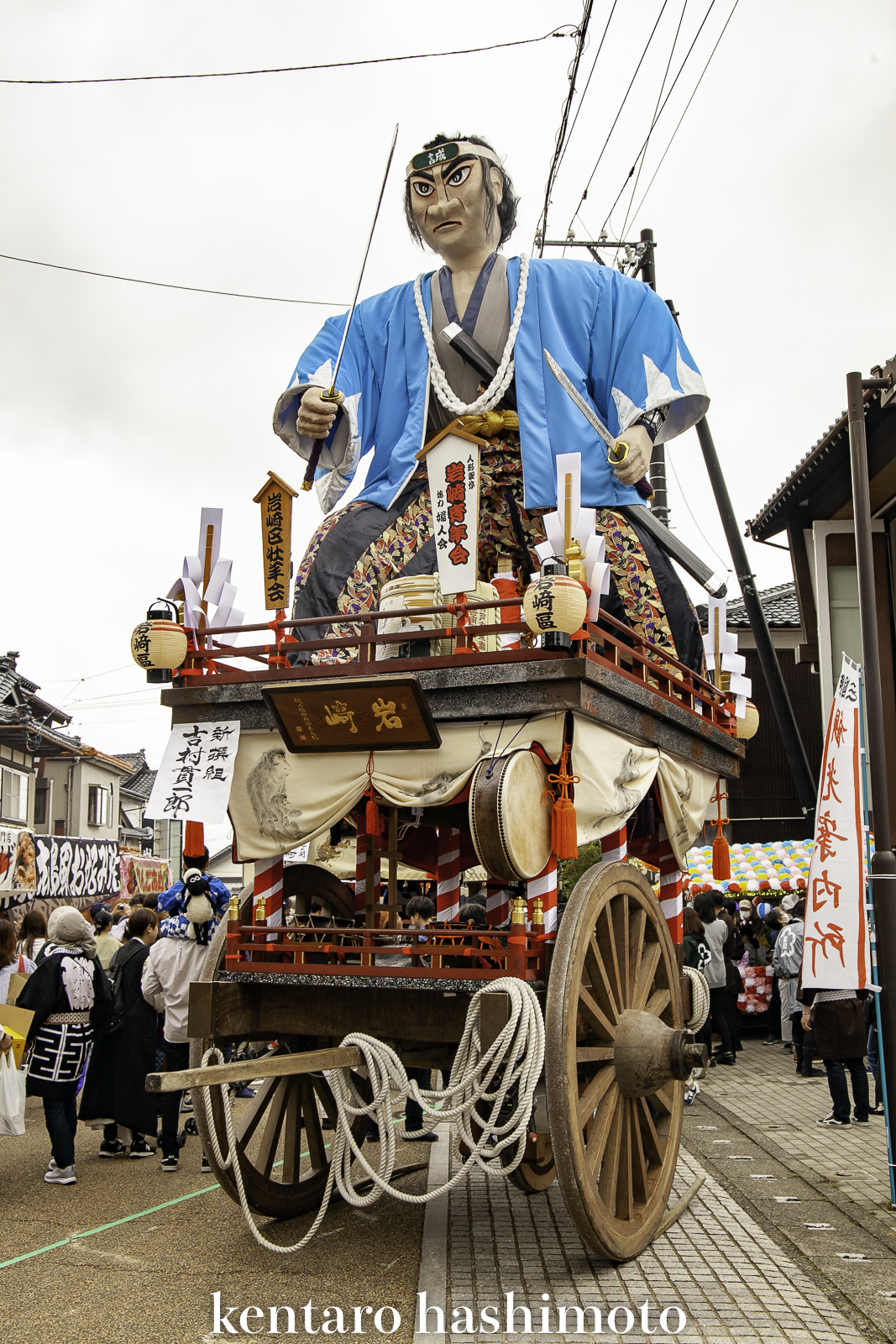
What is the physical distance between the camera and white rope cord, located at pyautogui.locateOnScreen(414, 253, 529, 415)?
643 cm

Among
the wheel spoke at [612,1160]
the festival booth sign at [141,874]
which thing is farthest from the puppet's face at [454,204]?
the festival booth sign at [141,874]

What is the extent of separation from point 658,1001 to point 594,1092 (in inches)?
42.0

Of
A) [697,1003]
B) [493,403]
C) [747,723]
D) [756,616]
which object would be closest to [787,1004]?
[756,616]

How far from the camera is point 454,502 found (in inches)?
204

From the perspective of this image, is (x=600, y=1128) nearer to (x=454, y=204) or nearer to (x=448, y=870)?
(x=448, y=870)

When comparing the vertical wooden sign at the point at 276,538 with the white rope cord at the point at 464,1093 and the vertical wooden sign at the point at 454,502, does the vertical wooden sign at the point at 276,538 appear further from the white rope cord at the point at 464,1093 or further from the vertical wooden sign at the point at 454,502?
the white rope cord at the point at 464,1093

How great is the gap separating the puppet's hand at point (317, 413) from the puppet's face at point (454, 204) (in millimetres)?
1214

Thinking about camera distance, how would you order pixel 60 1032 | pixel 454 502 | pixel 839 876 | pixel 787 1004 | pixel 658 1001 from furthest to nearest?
pixel 787 1004 → pixel 60 1032 → pixel 839 876 → pixel 658 1001 → pixel 454 502

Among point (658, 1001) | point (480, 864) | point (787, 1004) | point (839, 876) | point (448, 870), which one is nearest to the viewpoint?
point (480, 864)

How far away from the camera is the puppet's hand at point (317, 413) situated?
6348 mm

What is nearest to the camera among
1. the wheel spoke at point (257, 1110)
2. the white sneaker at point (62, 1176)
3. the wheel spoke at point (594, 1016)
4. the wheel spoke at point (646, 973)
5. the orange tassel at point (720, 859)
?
the wheel spoke at point (594, 1016)

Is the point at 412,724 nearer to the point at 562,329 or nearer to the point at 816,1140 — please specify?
the point at 562,329

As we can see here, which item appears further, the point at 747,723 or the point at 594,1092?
the point at 747,723

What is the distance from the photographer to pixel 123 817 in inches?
1598
